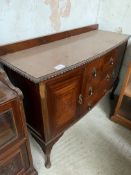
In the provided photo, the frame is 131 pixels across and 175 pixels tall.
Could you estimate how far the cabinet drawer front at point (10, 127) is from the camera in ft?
2.63

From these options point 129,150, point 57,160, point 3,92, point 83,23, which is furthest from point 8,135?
point 83,23

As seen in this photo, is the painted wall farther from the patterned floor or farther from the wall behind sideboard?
the patterned floor

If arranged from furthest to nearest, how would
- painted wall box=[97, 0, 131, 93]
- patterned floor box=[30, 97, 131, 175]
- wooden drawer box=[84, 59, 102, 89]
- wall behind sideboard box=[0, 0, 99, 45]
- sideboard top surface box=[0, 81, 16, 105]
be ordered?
painted wall box=[97, 0, 131, 93] → patterned floor box=[30, 97, 131, 175] → wooden drawer box=[84, 59, 102, 89] → wall behind sideboard box=[0, 0, 99, 45] → sideboard top surface box=[0, 81, 16, 105]

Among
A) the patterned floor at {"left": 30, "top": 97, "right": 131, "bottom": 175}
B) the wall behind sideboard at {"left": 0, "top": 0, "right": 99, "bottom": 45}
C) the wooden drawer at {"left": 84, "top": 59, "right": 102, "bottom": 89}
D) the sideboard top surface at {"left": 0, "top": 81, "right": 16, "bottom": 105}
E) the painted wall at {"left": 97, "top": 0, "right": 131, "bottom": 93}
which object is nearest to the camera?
the sideboard top surface at {"left": 0, "top": 81, "right": 16, "bottom": 105}

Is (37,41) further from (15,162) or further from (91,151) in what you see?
(91,151)

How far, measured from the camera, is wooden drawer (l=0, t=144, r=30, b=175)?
0.90 meters

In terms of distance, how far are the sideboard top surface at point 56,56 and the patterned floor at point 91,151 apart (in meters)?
0.82

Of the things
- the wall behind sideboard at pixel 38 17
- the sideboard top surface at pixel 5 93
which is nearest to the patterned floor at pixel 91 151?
the sideboard top surface at pixel 5 93

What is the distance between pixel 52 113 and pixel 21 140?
0.84ft

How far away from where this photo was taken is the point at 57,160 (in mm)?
1360

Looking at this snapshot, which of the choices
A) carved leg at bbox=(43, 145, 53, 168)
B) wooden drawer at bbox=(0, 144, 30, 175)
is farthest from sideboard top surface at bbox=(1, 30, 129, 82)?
carved leg at bbox=(43, 145, 53, 168)

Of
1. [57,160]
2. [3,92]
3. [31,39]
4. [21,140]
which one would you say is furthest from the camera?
[57,160]

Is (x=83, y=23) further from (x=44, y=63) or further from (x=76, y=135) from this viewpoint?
(x=76, y=135)

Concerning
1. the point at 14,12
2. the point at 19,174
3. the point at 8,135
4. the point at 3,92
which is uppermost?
the point at 14,12
